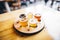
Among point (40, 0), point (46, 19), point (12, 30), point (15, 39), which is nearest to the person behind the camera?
point (15, 39)

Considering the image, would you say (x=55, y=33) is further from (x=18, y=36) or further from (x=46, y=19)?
(x=18, y=36)

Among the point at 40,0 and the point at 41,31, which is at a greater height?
the point at 40,0

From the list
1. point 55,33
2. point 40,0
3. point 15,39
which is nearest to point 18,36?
point 15,39

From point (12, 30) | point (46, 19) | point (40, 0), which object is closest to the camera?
point (12, 30)

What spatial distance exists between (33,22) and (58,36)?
11.3 inches

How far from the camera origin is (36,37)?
0.82m

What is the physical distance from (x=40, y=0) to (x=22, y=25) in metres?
2.75

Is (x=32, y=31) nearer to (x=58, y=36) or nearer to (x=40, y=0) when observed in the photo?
(x=58, y=36)

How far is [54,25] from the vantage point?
0.98m

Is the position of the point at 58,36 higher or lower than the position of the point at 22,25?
lower

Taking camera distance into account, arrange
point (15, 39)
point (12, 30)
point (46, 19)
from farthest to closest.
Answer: point (46, 19) → point (12, 30) → point (15, 39)

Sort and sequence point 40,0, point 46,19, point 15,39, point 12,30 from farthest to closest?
point 40,0, point 46,19, point 12,30, point 15,39

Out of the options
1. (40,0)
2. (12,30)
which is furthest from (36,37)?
(40,0)

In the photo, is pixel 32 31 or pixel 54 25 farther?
pixel 54 25
